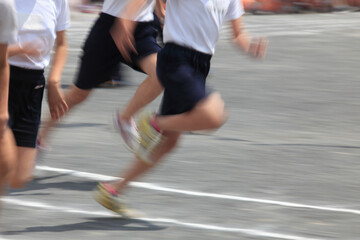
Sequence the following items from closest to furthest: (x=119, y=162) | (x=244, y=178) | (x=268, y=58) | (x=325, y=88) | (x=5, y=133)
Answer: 1. (x=5, y=133)
2. (x=244, y=178)
3. (x=119, y=162)
4. (x=325, y=88)
5. (x=268, y=58)

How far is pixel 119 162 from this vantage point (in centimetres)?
746

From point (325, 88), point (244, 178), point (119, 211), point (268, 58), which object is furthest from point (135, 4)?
point (268, 58)

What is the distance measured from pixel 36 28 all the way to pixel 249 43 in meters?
1.48

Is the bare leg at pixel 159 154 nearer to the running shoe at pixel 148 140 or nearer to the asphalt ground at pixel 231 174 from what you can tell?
the running shoe at pixel 148 140

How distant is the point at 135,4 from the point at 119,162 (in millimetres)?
2086

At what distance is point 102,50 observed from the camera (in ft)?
23.2

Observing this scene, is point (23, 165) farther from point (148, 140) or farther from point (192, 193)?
point (192, 193)

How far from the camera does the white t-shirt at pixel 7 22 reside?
4422mm

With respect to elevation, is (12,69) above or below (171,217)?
above

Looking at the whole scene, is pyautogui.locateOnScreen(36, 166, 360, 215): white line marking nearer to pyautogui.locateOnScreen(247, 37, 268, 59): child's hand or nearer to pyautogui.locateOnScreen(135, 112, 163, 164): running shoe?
pyautogui.locateOnScreen(135, 112, 163, 164): running shoe

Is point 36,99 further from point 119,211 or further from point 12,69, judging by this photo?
point 119,211

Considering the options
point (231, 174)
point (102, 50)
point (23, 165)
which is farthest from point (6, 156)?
point (231, 174)

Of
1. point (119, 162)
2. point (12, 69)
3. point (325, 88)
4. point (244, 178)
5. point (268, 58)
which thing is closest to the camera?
point (12, 69)

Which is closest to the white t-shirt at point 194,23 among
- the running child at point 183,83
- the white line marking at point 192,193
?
the running child at point 183,83
